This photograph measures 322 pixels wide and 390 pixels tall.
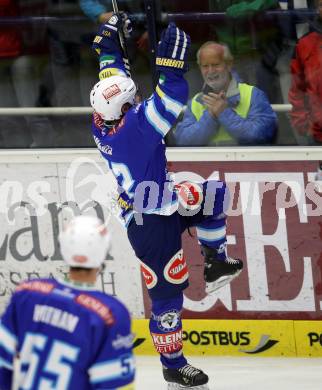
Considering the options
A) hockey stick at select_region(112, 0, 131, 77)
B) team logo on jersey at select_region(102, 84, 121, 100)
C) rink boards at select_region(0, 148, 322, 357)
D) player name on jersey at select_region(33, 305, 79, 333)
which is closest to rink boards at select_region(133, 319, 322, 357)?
rink boards at select_region(0, 148, 322, 357)

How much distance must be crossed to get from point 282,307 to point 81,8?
2056 mm

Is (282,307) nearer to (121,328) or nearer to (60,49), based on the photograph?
(60,49)

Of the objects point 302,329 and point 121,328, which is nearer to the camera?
point 121,328

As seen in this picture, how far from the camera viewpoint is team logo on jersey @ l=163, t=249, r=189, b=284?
637 centimetres

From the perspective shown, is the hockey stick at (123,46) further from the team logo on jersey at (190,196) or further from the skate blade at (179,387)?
the skate blade at (179,387)

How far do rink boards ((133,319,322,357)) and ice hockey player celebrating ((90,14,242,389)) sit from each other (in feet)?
2.11

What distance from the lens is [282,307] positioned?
281 inches

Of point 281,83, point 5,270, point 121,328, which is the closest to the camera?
point 121,328

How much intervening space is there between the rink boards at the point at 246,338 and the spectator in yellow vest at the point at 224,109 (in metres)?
1.04

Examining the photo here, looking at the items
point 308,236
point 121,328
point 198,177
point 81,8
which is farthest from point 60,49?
point 121,328

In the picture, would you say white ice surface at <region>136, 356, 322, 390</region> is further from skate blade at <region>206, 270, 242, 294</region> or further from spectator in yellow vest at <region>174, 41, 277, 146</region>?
spectator in yellow vest at <region>174, 41, 277, 146</region>

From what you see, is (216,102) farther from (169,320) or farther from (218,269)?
(169,320)

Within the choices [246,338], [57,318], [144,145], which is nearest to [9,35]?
[144,145]

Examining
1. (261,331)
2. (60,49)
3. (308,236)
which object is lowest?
(261,331)
